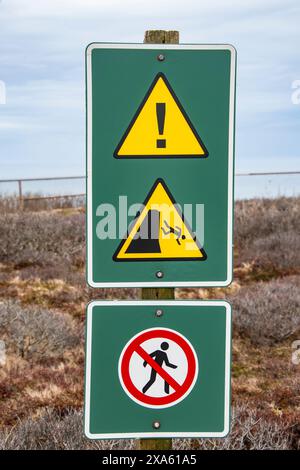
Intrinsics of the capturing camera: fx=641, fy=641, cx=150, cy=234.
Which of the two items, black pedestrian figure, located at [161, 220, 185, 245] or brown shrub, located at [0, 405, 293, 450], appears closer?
black pedestrian figure, located at [161, 220, 185, 245]

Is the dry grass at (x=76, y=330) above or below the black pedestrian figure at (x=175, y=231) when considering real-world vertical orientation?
below

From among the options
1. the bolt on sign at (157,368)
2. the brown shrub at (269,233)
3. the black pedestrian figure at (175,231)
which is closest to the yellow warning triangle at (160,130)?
the black pedestrian figure at (175,231)

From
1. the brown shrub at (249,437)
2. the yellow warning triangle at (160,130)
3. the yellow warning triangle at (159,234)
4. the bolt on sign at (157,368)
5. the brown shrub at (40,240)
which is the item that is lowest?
the brown shrub at (249,437)

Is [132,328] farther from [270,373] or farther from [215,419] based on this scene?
[270,373]

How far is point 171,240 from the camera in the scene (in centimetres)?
295

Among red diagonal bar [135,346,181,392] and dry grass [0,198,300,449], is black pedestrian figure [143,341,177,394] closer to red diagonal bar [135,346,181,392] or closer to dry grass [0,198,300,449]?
red diagonal bar [135,346,181,392]

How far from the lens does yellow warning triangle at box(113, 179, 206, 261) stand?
2.93 metres

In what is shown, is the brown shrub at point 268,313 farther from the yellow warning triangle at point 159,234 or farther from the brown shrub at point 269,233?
the yellow warning triangle at point 159,234

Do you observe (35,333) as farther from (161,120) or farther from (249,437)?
(161,120)

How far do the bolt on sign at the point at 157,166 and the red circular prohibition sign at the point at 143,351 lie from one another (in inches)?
9.2

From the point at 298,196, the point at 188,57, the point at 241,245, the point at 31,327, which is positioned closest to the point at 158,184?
the point at 188,57

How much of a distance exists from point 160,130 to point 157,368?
110 cm

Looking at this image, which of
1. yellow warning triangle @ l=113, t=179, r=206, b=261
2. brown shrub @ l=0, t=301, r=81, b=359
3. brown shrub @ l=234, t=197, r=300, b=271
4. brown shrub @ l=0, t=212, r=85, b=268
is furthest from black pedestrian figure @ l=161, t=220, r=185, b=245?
brown shrub @ l=234, t=197, r=300, b=271

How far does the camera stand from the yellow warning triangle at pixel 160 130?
2.94 m
